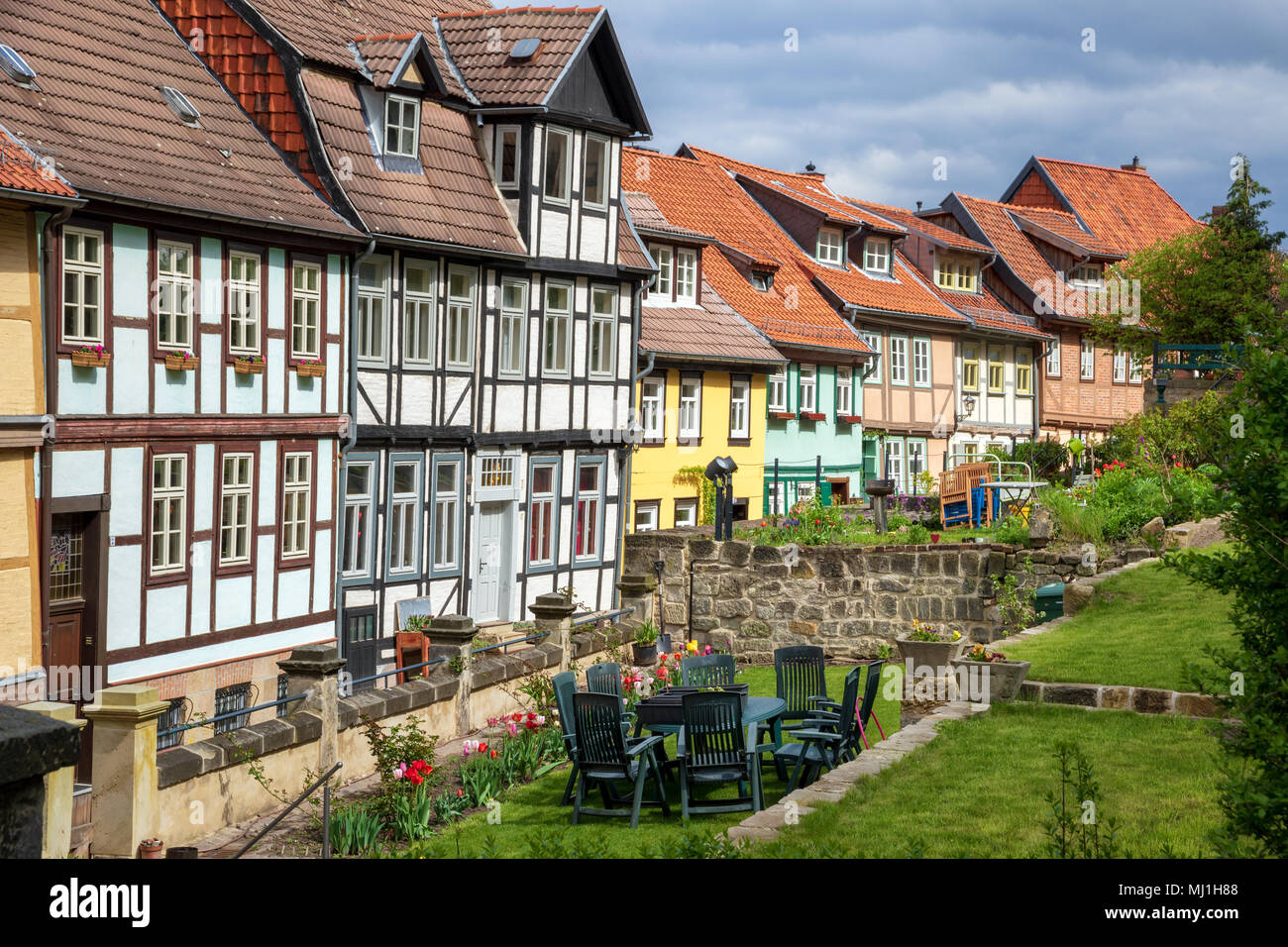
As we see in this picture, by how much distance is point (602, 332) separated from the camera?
24.9 metres

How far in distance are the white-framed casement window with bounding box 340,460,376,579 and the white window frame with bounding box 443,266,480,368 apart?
2301 mm

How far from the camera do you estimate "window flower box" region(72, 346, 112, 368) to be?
15.5m

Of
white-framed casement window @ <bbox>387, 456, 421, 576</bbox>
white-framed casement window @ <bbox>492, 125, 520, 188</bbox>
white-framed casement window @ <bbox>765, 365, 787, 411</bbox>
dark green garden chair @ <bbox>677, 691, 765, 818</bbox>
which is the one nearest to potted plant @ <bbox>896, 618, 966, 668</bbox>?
dark green garden chair @ <bbox>677, 691, 765, 818</bbox>

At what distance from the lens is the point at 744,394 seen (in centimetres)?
3095

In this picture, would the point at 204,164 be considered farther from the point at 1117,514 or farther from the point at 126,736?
the point at 1117,514

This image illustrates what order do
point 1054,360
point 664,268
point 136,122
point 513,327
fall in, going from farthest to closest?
point 1054,360 < point 664,268 < point 513,327 < point 136,122

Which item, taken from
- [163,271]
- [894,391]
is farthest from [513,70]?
[894,391]

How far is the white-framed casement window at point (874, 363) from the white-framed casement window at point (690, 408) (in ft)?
25.3

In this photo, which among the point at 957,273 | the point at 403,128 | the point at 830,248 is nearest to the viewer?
the point at 403,128

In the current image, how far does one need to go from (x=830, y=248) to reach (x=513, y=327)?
16.1m

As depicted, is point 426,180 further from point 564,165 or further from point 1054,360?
point 1054,360

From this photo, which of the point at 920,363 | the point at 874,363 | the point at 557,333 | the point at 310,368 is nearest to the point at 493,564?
the point at 557,333

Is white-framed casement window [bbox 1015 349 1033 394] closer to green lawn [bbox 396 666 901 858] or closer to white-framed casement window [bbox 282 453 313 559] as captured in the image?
white-framed casement window [bbox 282 453 313 559]
